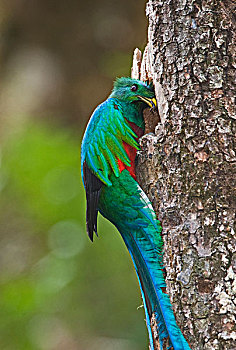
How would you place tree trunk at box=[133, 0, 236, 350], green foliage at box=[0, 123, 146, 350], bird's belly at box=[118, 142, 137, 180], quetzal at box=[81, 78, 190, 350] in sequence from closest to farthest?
1. tree trunk at box=[133, 0, 236, 350]
2. quetzal at box=[81, 78, 190, 350]
3. bird's belly at box=[118, 142, 137, 180]
4. green foliage at box=[0, 123, 146, 350]

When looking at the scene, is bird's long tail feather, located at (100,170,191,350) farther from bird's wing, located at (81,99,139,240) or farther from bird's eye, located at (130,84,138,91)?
bird's eye, located at (130,84,138,91)

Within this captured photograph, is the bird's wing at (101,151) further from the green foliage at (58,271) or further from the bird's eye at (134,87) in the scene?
the green foliage at (58,271)

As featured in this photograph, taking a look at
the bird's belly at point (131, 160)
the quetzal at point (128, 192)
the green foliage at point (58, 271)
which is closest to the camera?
the quetzal at point (128, 192)

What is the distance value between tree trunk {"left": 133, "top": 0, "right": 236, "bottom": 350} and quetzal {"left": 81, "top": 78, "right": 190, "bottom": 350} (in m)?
0.05

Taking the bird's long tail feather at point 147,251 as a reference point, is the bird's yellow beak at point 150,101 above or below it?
above

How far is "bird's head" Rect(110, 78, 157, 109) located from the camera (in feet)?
7.38

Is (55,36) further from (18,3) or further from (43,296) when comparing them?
(43,296)

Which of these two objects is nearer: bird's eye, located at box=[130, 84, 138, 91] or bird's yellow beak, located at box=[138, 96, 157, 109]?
bird's yellow beak, located at box=[138, 96, 157, 109]

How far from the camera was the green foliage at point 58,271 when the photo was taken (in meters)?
4.64

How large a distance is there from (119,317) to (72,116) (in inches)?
90.5

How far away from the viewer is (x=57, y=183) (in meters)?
5.00

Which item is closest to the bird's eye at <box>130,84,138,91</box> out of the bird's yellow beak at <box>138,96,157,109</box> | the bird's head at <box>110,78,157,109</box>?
the bird's head at <box>110,78,157,109</box>

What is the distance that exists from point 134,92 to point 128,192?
0.52 meters

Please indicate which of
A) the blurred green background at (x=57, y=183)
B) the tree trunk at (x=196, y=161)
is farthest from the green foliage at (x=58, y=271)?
the tree trunk at (x=196, y=161)
